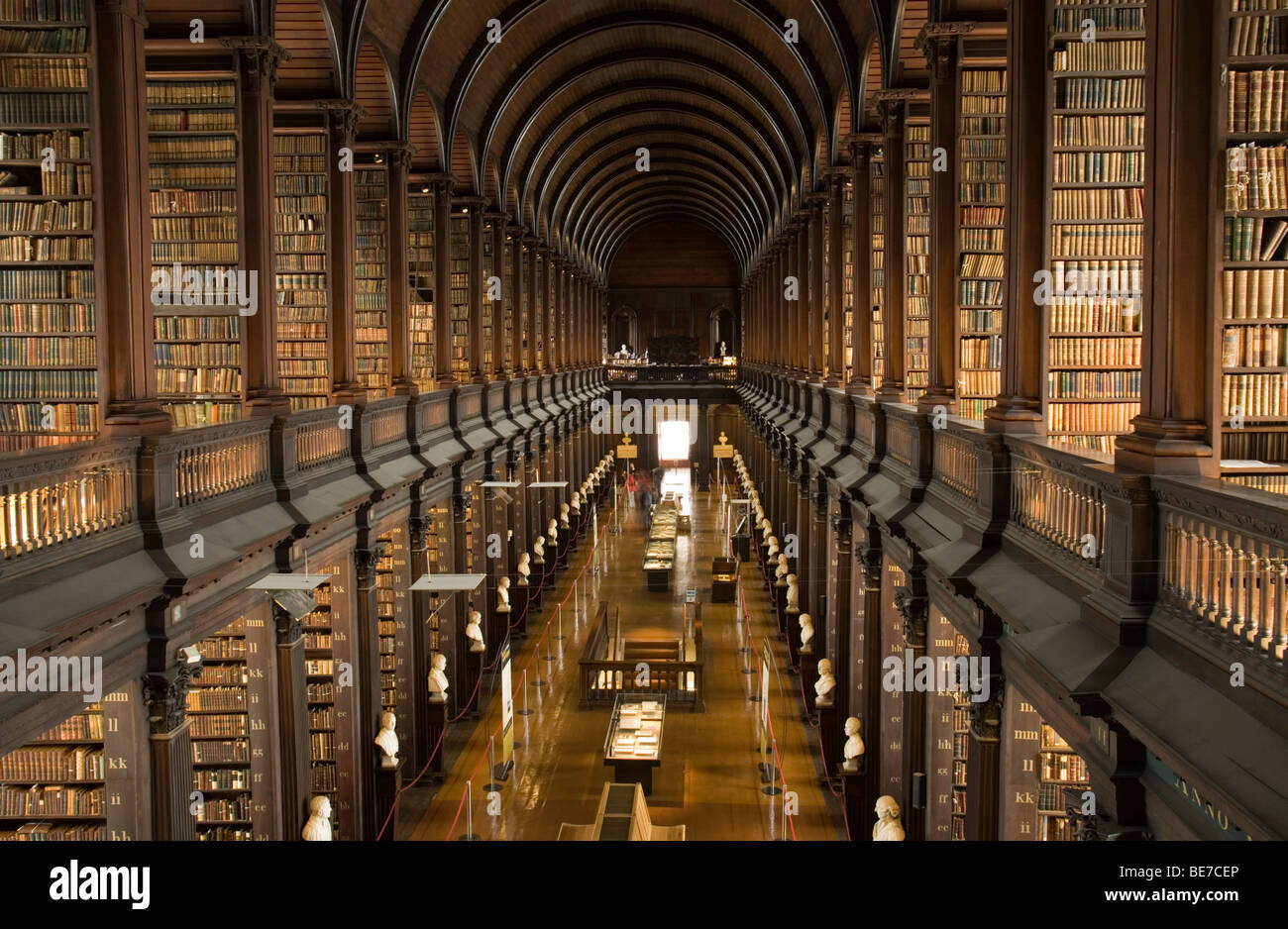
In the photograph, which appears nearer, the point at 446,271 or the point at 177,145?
the point at 177,145

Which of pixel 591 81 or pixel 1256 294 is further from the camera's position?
pixel 591 81

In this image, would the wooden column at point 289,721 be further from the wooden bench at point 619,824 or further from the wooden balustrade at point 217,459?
the wooden bench at point 619,824

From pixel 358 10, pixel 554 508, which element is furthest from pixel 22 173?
pixel 554 508

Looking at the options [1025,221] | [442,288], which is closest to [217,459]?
[1025,221]

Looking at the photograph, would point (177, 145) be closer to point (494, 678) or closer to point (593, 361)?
point (494, 678)

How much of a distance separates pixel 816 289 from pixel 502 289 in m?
6.05

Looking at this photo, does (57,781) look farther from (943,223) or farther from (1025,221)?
(943,223)

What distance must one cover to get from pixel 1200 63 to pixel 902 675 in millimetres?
5604

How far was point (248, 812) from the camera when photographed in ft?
26.7

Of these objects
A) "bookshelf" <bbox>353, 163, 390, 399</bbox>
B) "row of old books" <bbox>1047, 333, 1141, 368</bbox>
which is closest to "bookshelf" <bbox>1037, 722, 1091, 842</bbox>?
"row of old books" <bbox>1047, 333, 1141, 368</bbox>

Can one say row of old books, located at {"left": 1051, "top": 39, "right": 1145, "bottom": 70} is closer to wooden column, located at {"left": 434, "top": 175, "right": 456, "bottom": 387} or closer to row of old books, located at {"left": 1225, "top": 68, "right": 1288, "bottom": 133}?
row of old books, located at {"left": 1225, "top": 68, "right": 1288, "bottom": 133}

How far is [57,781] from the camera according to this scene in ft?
22.0

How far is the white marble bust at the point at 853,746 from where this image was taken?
31.5 feet

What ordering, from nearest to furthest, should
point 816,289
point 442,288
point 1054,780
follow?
point 1054,780 → point 442,288 → point 816,289
